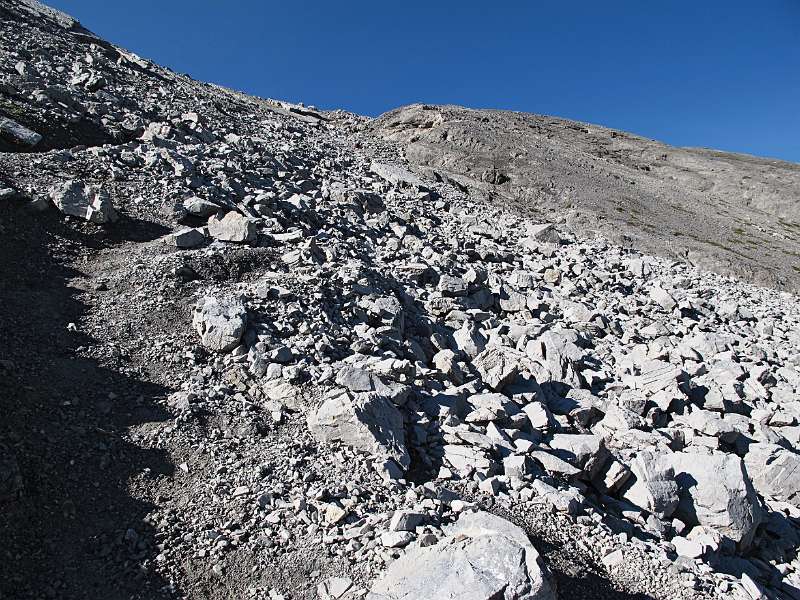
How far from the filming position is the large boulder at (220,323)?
1079 centimetres

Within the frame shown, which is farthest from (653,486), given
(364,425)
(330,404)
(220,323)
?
(220,323)

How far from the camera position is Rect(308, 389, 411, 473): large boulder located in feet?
29.0

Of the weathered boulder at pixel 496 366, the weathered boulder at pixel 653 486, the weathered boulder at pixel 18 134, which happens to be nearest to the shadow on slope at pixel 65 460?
the weathered boulder at pixel 18 134

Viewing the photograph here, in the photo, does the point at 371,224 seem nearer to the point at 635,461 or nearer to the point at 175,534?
the point at 635,461

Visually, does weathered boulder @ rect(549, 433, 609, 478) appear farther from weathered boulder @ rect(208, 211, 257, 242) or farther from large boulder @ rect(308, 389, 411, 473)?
weathered boulder @ rect(208, 211, 257, 242)

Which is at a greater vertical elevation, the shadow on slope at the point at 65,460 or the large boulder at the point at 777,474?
the shadow on slope at the point at 65,460

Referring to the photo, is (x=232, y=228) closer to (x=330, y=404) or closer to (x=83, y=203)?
(x=83, y=203)

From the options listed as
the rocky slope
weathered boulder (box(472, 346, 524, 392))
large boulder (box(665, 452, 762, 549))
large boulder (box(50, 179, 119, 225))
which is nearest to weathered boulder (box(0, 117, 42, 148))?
the rocky slope

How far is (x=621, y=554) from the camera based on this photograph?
804cm

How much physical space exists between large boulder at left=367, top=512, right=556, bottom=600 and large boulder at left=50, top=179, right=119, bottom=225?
40.5 ft

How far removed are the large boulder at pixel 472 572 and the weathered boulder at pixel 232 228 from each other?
10593mm

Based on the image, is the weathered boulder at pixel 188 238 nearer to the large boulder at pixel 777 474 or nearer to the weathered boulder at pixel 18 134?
the weathered boulder at pixel 18 134

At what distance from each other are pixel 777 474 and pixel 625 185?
32278mm

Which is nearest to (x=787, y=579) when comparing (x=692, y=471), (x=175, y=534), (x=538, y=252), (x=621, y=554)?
(x=692, y=471)
